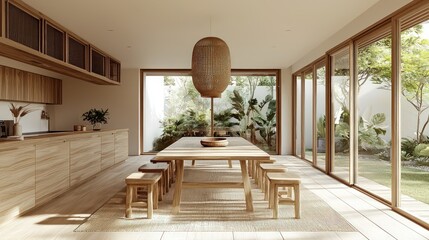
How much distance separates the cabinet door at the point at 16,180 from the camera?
10.8ft

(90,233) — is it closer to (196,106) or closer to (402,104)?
(402,104)

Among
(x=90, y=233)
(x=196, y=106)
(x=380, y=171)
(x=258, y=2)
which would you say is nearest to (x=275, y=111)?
(x=196, y=106)

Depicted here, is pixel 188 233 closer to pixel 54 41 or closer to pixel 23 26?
pixel 23 26

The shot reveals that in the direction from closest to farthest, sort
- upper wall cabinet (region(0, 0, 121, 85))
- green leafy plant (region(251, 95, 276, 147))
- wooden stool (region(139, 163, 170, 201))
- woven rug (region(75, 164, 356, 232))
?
woven rug (region(75, 164, 356, 232))
upper wall cabinet (region(0, 0, 121, 85))
wooden stool (region(139, 163, 170, 201))
green leafy plant (region(251, 95, 276, 147))

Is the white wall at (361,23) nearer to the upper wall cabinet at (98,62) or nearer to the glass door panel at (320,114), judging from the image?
the glass door panel at (320,114)

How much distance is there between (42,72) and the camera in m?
6.86

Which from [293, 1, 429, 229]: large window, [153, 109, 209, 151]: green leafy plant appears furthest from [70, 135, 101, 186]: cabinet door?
[293, 1, 429, 229]: large window

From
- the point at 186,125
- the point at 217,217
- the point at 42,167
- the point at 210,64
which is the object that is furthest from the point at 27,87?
the point at 217,217

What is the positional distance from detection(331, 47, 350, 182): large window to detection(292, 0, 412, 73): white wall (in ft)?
0.71

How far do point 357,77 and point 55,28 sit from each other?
4244mm

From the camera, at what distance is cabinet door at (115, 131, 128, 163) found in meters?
7.32

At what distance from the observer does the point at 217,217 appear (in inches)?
141

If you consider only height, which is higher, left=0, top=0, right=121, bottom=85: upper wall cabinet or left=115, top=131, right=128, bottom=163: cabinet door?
left=0, top=0, right=121, bottom=85: upper wall cabinet

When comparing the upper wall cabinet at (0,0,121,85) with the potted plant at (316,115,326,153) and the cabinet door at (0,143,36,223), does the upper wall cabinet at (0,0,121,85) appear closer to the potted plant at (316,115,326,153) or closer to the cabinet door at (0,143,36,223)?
the cabinet door at (0,143,36,223)
